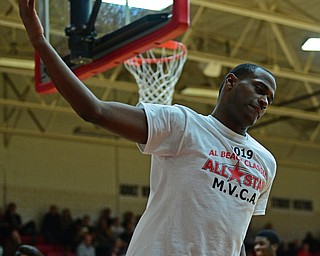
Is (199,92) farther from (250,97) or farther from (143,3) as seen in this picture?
(250,97)

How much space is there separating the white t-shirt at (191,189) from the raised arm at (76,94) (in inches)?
3.5

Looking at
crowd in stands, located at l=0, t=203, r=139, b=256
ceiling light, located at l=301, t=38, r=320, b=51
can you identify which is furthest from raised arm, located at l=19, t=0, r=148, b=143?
crowd in stands, located at l=0, t=203, r=139, b=256

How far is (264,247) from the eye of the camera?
21.1 feet

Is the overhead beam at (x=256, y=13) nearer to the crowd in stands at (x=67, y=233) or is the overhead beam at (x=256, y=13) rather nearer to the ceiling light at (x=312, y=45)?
the ceiling light at (x=312, y=45)

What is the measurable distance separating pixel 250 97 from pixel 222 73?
16.4m

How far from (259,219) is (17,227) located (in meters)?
8.70

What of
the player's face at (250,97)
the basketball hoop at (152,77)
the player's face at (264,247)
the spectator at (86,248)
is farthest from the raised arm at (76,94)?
the spectator at (86,248)

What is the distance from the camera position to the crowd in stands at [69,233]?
16.7 metres

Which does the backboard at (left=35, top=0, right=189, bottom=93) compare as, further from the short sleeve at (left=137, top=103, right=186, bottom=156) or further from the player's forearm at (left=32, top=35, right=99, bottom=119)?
the player's forearm at (left=32, top=35, right=99, bottom=119)

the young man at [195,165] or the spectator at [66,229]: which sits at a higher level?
the spectator at [66,229]

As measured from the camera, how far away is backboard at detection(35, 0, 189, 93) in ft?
18.1

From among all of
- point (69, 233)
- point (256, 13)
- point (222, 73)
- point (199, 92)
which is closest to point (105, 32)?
point (256, 13)

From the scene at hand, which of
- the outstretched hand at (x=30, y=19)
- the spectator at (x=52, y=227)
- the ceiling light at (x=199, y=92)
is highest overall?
the ceiling light at (x=199, y=92)

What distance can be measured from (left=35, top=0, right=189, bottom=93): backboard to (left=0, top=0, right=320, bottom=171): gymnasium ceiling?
6.57m
